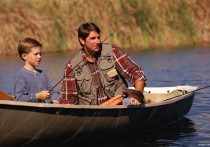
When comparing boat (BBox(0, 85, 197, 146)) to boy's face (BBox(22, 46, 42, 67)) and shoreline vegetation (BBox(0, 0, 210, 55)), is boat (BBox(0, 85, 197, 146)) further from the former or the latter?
shoreline vegetation (BBox(0, 0, 210, 55))

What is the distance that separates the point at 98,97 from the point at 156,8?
3485 cm

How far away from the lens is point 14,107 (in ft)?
27.7

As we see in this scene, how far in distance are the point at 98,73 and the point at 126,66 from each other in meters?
0.47

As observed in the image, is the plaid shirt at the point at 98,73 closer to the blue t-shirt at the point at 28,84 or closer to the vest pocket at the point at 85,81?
the vest pocket at the point at 85,81

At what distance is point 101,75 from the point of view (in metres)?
10.2

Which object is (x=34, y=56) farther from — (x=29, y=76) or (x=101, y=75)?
(x=101, y=75)

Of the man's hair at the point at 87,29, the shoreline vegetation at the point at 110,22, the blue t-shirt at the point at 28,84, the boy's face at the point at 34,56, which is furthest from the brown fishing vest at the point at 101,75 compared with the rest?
the shoreline vegetation at the point at 110,22

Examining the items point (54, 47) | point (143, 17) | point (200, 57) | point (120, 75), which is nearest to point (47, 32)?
point (54, 47)

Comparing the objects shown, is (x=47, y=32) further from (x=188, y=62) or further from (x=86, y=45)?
(x=86, y=45)

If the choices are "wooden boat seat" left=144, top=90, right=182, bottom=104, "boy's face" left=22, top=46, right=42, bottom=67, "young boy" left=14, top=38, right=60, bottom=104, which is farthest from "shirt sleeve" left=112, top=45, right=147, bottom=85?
"wooden boat seat" left=144, top=90, right=182, bottom=104

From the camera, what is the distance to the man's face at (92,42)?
32.1 ft

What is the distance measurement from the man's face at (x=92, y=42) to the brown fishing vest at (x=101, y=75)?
11.2 inches

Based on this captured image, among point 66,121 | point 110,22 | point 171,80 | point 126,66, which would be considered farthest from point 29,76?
point 110,22

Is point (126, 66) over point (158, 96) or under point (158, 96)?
over
